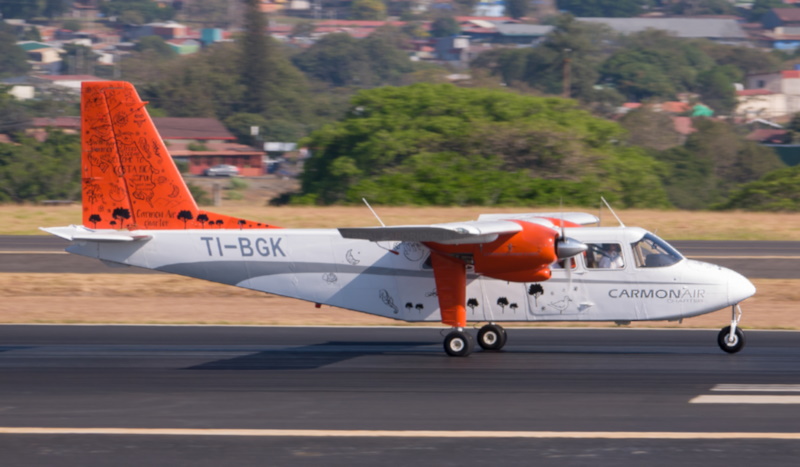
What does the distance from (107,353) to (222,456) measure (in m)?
6.48

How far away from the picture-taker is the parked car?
8921 centimetres

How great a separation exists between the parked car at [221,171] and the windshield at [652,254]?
76.2 metres

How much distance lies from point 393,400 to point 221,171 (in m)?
79.0

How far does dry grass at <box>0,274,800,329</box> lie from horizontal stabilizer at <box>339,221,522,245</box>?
551 cm

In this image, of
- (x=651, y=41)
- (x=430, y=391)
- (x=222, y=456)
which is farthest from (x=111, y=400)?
(x=651, y=41)

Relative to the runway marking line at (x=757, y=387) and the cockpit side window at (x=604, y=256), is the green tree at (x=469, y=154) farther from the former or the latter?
the runway marking line at (x=757, y=387)

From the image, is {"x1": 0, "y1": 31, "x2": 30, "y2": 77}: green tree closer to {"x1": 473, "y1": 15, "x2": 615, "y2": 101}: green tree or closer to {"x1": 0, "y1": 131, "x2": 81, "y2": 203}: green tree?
{"x1": 473, "y1": 15, "x2": 615, "y2": 101}: green tree

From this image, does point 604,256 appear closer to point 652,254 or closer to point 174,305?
point 652,254

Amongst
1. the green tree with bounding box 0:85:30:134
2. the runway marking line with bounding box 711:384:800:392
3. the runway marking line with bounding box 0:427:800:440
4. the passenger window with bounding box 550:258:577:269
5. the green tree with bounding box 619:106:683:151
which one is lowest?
the green tree with bounding box 619:106:683:151

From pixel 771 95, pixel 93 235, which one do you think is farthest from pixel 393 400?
pixel 771 95

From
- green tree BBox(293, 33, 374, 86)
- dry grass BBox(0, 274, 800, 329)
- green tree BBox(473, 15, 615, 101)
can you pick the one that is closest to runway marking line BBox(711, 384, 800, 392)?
dry grass BBox(0, 274, 800, 329)

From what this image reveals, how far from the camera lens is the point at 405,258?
51.7ft

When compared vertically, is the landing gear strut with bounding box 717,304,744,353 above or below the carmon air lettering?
below

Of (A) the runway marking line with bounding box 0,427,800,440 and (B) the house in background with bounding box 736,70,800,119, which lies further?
(B) the house in background with bounding box 736,70,800,119
